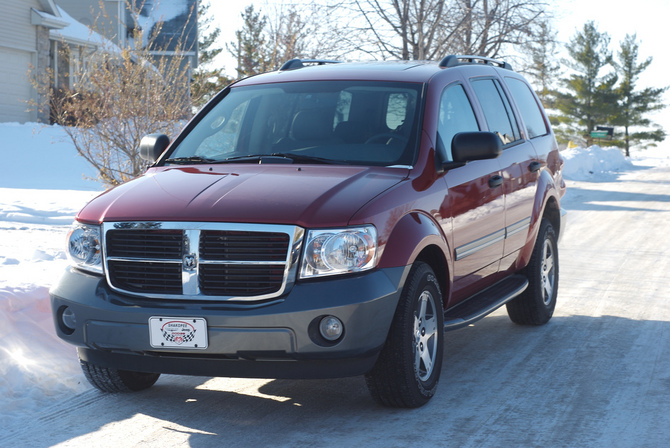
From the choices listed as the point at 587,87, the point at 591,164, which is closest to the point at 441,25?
the point at 591,164

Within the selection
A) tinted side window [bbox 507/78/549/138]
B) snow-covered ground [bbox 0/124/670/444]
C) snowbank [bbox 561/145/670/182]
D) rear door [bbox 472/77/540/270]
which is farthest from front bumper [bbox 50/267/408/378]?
snowbank [bbox 561/145/670/182]

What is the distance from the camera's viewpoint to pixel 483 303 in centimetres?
592

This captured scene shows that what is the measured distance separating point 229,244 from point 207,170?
3.27 feet

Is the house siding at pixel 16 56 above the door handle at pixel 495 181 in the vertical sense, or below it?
above

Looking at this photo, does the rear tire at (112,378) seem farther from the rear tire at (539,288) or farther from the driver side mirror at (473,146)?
the rear tire at (539,288)

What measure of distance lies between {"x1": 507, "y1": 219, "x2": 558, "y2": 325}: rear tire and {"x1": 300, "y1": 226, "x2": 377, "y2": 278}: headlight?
295 cm

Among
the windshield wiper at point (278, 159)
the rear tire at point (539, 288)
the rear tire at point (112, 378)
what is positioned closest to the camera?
the rear tire at point (112, 378)

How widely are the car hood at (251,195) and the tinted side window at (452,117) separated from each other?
0.61 metres

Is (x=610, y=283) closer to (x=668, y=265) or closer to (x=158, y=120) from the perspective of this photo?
(x=668, y=265)

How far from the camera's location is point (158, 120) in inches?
445

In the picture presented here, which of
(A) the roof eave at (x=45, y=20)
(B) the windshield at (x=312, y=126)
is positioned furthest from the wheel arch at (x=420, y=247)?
(A) the roof eave at (x=45, y=20)

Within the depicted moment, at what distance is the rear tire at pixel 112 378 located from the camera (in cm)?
514

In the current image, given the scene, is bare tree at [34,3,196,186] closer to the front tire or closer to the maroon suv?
the maroon suv

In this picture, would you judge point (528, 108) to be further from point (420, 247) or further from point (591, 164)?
point (591, 164)
